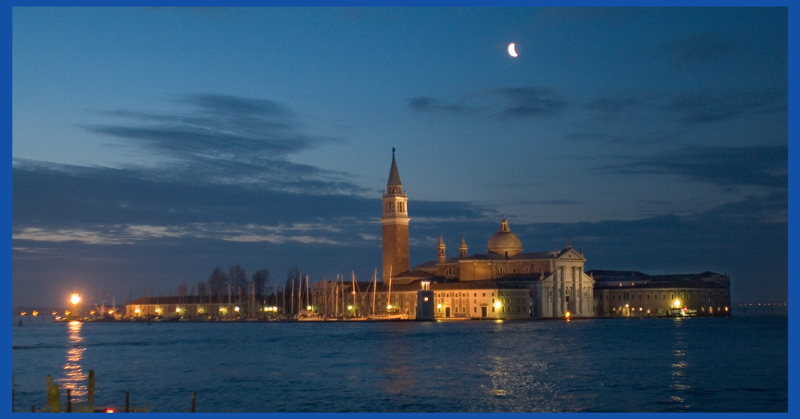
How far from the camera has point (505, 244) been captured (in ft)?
251

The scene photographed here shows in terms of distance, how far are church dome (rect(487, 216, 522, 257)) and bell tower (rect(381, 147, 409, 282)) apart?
6722 millimetres

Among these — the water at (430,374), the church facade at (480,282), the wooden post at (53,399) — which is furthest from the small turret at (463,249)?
the wooden post at (53,399)

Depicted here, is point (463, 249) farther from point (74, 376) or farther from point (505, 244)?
point (74, 376)

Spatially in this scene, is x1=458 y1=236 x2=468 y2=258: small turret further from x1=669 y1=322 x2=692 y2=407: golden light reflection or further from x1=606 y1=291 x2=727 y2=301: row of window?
x1=669 y1=322 x2=692 y2=407: golden light reflection

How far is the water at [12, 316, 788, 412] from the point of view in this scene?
21.1 metres

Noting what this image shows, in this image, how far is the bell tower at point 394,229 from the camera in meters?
75.5

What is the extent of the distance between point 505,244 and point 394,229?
8.66 m

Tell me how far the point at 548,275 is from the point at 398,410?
5348cm

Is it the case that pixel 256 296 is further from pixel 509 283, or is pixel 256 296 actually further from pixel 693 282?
pixel 693 282

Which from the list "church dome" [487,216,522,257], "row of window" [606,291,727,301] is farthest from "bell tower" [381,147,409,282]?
"row of window" [606,291,727,301]

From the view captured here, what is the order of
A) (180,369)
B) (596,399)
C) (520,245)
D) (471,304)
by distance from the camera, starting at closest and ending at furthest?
(596,399) → (180,369) → (471,304) → (520,245)

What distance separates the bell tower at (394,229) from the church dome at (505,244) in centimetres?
672

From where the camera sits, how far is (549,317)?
72.2 m

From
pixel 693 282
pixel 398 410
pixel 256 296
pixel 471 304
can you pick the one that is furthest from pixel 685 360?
pixel 256 296
